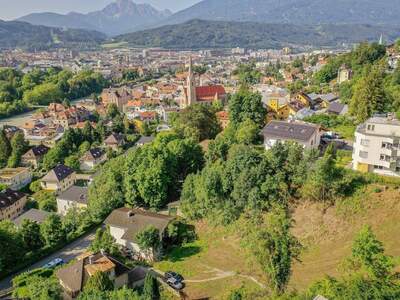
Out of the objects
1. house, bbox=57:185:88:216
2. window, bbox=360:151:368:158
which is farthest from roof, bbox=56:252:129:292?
window, bbox=360:151:368:158

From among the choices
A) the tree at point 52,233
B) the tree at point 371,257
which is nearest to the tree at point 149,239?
the tree at point 52,233

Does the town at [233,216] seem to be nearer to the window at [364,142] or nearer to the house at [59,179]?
the window at [364,142]

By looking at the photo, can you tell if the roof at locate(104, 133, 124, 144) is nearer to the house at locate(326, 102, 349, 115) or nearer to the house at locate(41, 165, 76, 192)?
the house at locate(41, 165, 76, 192)

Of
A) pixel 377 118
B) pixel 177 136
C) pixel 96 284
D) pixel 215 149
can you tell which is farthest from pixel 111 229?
pixel 377 118

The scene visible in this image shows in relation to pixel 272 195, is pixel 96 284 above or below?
below

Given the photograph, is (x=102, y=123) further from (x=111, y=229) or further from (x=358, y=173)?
(x=358, y=173)

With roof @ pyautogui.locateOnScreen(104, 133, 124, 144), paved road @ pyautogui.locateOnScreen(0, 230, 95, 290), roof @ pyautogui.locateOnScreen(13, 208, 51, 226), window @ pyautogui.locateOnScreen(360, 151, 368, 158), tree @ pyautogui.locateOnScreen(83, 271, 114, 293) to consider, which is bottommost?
roof @ pyautogui.locateOnScreen(13, 208, 51, 226)
